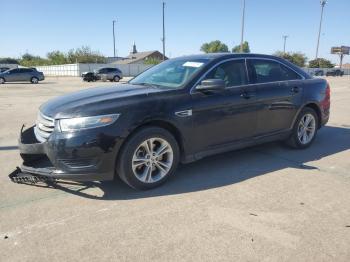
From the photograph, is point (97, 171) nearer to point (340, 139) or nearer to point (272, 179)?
point (272, 179)

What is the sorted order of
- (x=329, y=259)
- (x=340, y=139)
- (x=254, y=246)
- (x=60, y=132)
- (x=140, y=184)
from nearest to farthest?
(x=329, y=259) < (x=254, y=246) < (x=60, y=132) < (x=140, y=184) < (x=340, y=139)

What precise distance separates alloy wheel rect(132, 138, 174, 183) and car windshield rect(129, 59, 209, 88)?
0.86 meters

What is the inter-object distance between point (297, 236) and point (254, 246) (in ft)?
1.52

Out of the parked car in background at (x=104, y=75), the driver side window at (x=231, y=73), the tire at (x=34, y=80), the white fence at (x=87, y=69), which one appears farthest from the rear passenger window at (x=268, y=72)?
the white fence at (x=87, y=69)

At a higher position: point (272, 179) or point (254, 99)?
point (254, 99)

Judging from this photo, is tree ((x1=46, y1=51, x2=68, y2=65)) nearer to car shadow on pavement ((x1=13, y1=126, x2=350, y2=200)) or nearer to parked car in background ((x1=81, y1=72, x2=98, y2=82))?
parked car in background ((x1=81, y1=72, x2=98, y2=82))

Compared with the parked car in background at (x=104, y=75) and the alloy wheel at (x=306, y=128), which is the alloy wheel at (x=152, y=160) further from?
the parked car in background at (x=104, y=75)

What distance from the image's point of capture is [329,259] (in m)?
2.90

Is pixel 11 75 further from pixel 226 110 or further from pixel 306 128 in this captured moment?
pixel 226 110

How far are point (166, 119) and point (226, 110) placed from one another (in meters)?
0.99


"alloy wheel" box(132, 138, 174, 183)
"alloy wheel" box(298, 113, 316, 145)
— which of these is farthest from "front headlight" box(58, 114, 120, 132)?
"alloy wheel" box(298, 113, 316, 145)

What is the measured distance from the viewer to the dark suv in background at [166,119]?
3.92m

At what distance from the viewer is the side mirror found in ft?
15.0

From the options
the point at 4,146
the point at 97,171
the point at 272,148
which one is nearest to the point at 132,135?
the point at 97,171
